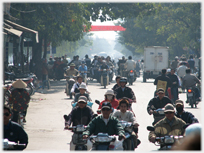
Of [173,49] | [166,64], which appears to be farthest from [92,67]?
[173,49]

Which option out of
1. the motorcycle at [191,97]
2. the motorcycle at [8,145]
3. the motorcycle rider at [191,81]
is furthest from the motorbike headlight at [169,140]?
the motorcycle rider at [191,81]

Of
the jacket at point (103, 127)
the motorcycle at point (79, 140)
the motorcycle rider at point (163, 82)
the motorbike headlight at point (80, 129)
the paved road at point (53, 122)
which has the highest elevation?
the motorcycle rider at point (163, 82)

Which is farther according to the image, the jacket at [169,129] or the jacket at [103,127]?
the jacket at [169,129]

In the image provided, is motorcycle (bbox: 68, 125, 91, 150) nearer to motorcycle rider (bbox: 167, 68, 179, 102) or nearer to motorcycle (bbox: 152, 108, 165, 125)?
motorcycle (bbox: 152, 108, 165, 125)

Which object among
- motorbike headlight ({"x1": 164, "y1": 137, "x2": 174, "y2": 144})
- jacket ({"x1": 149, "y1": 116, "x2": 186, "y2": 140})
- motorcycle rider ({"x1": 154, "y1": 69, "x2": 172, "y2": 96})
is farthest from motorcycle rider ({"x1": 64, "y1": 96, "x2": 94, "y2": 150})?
motorcycle rider ({"x1": 154, "y1": 69, "x2": 172, "y2": 96})

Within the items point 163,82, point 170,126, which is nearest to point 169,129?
point 170,126

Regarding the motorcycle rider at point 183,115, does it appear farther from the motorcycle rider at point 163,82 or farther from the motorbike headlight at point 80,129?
the motorcycle rider at point 163,82

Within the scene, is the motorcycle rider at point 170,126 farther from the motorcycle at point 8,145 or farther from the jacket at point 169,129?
the motorcycle at point 8,145

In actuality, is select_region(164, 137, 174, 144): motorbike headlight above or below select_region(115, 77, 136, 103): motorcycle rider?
below

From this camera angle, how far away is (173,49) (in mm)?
56219

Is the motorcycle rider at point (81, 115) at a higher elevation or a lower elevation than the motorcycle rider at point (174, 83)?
lower

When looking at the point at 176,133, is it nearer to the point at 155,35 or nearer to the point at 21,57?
the point at 21,57

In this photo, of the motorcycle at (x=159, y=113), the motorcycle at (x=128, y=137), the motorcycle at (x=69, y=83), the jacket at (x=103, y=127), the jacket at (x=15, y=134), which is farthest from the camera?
the motorcycle at (x=69, y=83)

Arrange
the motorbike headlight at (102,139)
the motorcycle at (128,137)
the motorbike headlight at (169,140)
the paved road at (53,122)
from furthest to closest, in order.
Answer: the paved road at (53,122), the motorcycle at (128,137), the motorbike headlight at (169,140), the motorbike headlight at (102,139)
